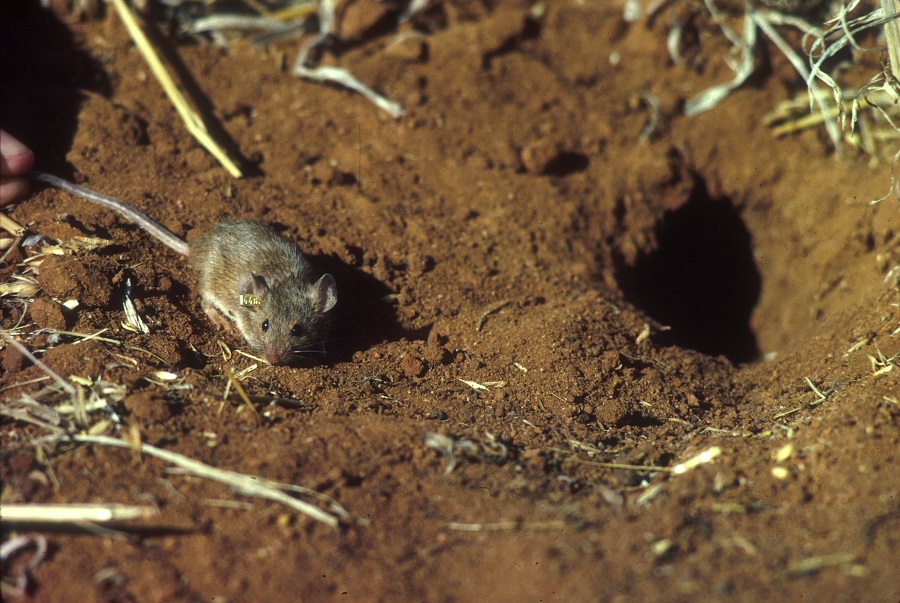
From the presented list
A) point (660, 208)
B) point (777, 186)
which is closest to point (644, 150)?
point (660, 208)

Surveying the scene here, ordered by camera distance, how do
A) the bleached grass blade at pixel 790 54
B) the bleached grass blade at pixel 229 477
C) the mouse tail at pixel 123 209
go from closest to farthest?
the bleached grass blade at pixel 229 477, the mouse tail at pixel 123 209, the bleached grass blade at pixel 790 54

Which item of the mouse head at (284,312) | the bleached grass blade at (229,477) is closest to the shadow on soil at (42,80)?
the mouse head at (284,312)

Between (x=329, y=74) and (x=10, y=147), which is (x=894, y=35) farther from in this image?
(x=10, y=147)

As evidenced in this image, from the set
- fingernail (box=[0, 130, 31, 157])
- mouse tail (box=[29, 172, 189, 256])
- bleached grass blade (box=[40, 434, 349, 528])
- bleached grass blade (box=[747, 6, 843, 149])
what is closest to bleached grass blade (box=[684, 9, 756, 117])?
bleached grass blade (box=[747, 6, 843, 149])

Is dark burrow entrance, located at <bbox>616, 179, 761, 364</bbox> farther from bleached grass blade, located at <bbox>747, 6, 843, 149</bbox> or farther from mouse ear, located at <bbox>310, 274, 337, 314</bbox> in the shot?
mouse ear, located at <bbox>310, 274, 337, 314</bbox>

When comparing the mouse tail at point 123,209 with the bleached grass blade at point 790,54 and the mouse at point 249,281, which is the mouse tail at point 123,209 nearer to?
the mouse at point 249,281

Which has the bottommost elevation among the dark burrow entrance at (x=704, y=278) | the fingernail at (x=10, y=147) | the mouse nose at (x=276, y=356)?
the dark burrow entrance at (x=704, y=278)
